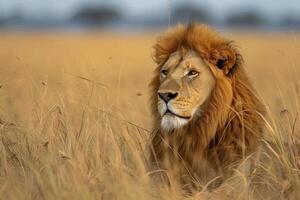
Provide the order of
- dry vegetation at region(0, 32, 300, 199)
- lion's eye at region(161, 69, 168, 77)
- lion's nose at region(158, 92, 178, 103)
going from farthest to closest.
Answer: lion's eye at region(161, 69, 168, 77), lion's nose at region(158, 92, 178, 103), dry vegetation at region(0, 32, 300, 199)

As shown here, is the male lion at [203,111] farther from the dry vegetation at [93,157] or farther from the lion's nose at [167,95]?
the dry vegetation at [93,157]

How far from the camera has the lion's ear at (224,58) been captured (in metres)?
4.72

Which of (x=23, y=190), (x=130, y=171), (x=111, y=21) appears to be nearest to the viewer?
(x=23, y=190)

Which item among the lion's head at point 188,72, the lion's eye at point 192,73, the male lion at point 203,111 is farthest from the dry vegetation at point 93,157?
the lion's eye at point 192,73

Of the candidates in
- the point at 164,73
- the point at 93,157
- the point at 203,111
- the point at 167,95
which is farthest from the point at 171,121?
the point at 93,157

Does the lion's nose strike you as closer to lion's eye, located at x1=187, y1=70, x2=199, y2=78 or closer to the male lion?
the male lion

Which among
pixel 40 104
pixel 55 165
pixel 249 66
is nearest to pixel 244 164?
pixel 55 165

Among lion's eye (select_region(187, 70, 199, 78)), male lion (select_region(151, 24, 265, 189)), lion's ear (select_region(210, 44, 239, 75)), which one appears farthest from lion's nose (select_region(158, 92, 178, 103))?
lion's ear (select_region(210, 44, 239, 75))

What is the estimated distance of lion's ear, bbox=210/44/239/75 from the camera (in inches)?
186

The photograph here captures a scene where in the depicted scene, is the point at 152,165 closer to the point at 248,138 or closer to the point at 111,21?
the point at 248,138

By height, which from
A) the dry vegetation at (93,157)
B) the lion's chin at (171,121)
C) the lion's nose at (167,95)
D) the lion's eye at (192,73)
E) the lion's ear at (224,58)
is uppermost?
the lion's ear at (224,58)

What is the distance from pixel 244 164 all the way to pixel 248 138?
239 mm

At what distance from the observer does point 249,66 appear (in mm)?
15906

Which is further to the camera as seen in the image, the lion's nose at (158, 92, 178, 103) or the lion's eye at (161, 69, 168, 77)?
the lion's eye at (161, 69, 168, 77)
